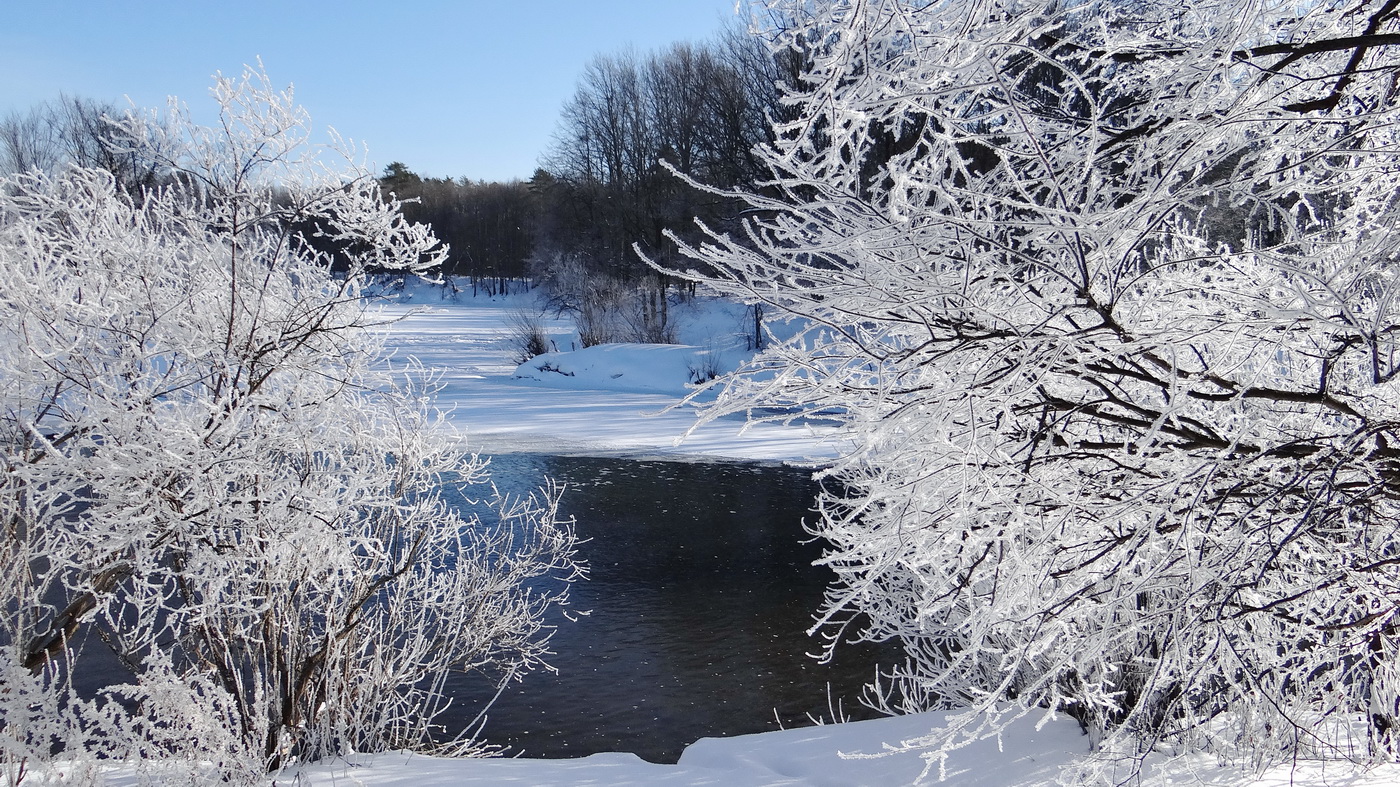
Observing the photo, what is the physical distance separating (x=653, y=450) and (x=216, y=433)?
10.6 meters

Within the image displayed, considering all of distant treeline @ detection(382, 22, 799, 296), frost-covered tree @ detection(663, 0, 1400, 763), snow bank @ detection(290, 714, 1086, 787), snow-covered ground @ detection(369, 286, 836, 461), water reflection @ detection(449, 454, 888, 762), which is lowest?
water reflection @ detection(449, 454, 888, 762)

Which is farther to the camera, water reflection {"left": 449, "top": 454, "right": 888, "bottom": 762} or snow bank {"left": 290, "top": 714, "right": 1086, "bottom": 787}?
water reflection {"left": 449, "top": 454, "right": 888, "bottom": 762}

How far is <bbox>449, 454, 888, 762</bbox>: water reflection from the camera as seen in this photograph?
22.1 ft

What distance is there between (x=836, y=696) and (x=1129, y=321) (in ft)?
17.8

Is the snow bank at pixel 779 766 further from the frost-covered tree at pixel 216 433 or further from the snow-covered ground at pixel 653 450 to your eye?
the frost-covered tree at pixel 216 433

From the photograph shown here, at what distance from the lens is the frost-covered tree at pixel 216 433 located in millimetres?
4711

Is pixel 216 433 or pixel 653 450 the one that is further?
pixel 653 450

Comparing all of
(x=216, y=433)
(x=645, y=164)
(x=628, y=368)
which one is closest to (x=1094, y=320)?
(x=216, y=433)

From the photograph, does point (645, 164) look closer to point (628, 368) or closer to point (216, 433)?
point (628, 368)

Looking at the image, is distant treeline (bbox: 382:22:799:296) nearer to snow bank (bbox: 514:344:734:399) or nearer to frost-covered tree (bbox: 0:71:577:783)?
snow bank (bbox: 514:344:734:399)

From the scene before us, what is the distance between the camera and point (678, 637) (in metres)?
8.16

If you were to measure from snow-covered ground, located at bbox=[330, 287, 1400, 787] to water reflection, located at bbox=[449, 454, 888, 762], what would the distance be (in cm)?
110

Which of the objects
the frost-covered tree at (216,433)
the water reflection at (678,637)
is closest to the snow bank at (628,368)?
the water reflection at (678,637)

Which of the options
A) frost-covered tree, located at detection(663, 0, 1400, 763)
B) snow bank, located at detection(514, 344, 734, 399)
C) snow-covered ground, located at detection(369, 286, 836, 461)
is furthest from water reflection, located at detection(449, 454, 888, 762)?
snow bank, located at detection(514, 344, 734, 399)
